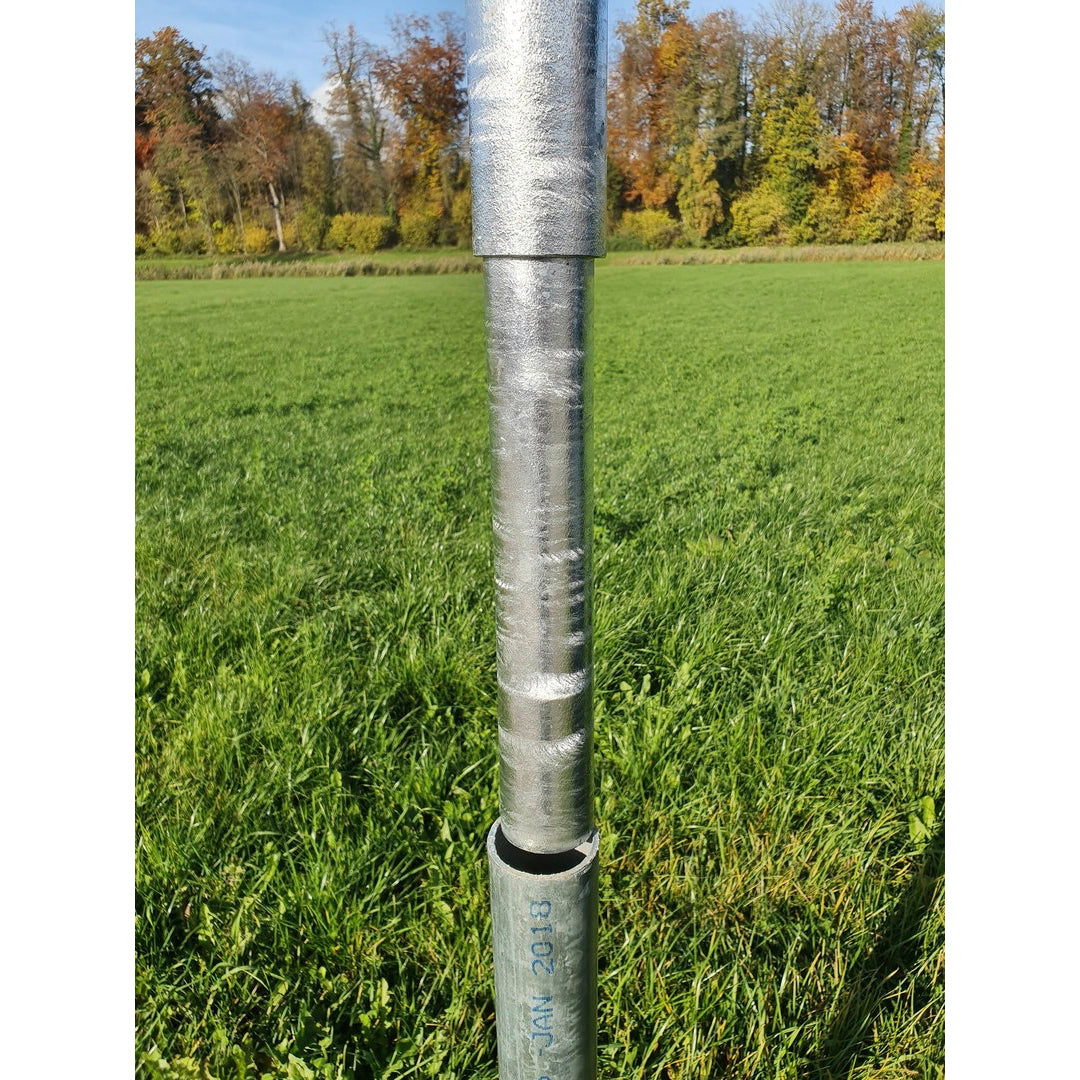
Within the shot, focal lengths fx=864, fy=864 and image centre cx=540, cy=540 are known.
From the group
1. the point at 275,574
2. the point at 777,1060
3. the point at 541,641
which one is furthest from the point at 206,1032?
the point at 275,574

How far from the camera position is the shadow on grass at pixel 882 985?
189cm

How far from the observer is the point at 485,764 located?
2666 mm

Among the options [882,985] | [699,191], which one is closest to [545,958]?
[882,985]

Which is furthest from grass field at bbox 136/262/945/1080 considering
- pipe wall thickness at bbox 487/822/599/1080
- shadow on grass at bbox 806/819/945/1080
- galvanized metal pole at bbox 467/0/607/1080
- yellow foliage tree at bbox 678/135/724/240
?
yellow foliage tree at bbox 678/135/724/240

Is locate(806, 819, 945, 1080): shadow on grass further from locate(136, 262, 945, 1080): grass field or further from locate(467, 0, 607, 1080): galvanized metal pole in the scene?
locate(467, 0, 607, 1080): galvanized metal pole

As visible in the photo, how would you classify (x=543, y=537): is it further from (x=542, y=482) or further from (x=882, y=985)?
Answer: (x=882, y=985)

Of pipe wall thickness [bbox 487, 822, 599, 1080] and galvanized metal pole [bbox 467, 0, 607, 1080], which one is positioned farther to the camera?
pipe wall thickness [bbox 487, 822, 599, 1080]

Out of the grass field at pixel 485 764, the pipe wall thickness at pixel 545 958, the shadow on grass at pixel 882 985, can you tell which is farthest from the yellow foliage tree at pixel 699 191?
the pipe wall thickness at pixel 545 958

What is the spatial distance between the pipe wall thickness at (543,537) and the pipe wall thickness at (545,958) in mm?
42

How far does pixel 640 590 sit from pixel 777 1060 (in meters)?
1.99

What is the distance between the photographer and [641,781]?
8.41ft

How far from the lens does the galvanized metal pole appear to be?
81 centimetres

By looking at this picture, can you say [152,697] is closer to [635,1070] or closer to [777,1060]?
[635,1070]

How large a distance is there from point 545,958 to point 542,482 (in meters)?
0.57
